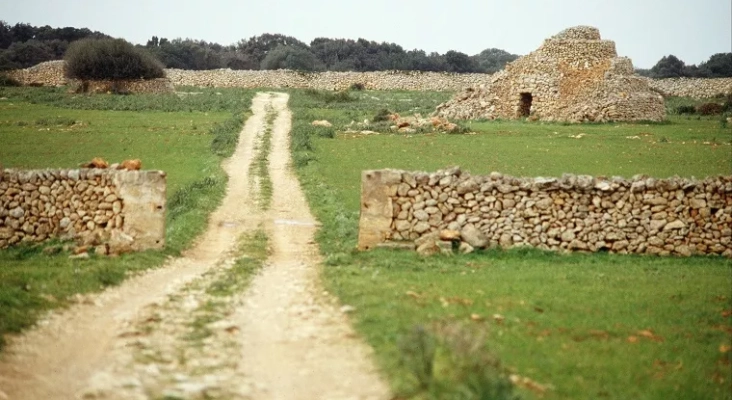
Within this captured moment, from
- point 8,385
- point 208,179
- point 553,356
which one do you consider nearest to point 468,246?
point 553,356

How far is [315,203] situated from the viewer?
23172mm

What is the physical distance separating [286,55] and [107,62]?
220ft

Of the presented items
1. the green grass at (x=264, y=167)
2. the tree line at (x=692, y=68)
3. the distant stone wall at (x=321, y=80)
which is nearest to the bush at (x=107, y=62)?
the distant stone wall at (x=321, y=80)

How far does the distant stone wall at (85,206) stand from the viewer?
644 inches

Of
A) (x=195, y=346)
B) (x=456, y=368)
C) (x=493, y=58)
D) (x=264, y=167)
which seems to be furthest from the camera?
(x=493, y=58)

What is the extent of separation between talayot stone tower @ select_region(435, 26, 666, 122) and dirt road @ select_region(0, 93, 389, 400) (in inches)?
1550

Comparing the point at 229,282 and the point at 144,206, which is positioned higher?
the point at 144,206

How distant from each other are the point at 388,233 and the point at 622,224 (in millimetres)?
5070

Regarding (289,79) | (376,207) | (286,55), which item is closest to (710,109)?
(376,207)

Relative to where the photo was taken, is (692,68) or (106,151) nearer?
(106,151)

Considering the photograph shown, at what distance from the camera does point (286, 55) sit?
13275cm

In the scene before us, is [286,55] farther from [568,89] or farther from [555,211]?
[555,211]

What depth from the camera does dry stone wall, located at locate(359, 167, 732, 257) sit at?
55.3 feet

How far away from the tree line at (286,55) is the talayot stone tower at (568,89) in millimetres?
68622
